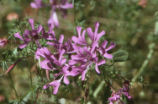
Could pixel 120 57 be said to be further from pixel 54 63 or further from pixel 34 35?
pixel 34 35

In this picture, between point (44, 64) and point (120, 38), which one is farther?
point (120, 38)

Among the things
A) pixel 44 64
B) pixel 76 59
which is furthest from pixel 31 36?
pixel 76 59

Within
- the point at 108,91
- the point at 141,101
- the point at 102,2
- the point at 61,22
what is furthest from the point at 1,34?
the point at 108,91

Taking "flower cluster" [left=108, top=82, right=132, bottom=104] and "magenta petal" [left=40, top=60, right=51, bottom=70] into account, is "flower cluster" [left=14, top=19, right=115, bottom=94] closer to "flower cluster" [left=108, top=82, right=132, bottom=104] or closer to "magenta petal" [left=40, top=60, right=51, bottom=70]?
"magenta petal" [left=40, top=60, right=51, bottom=70]

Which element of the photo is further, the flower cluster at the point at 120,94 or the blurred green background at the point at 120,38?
the blurred green background at the point at 120,38

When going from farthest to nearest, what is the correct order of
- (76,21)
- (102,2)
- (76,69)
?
(102,2), (76,21), (76,69)

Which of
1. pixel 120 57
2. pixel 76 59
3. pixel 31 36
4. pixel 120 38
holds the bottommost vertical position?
pixel 120 38

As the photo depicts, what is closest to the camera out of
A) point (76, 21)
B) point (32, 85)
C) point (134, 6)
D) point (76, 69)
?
point (76, 69)

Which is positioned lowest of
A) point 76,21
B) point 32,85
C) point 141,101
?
point 141,101

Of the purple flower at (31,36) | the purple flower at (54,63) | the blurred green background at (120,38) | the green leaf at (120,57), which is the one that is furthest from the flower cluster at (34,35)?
the blurred green background at (120,38)

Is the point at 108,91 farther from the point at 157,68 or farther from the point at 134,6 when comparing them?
the point at 157,68

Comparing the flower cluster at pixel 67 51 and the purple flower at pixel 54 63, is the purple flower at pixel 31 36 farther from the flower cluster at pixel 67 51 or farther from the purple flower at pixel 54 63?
the purple flower at pixel 54 63
